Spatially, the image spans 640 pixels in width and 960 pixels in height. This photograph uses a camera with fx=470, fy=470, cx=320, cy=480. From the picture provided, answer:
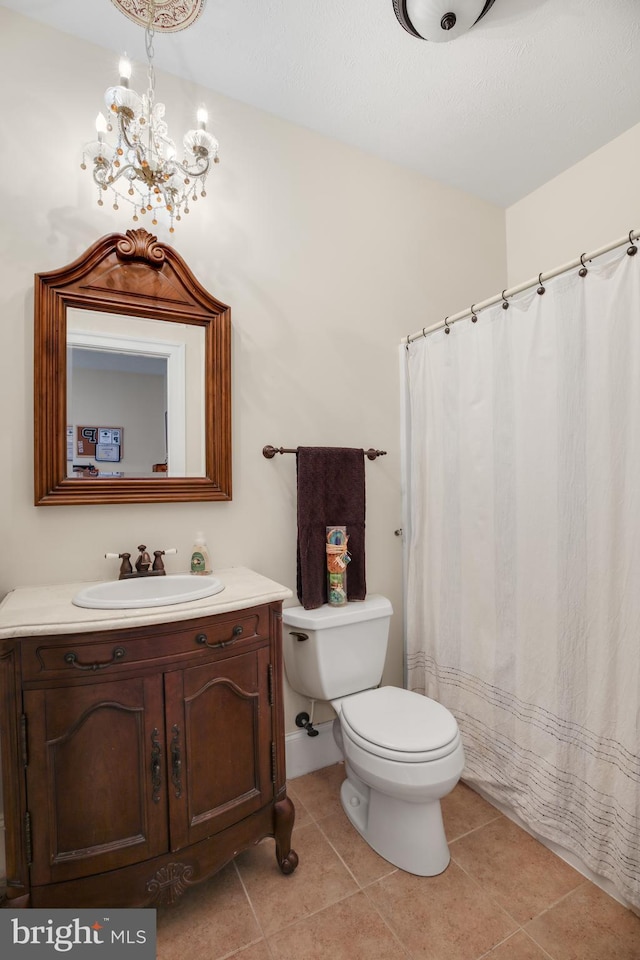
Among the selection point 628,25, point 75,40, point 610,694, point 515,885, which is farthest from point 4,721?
point 628,25

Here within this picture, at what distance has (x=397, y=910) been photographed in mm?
1349

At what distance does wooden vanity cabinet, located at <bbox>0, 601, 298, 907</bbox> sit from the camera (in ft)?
3.70

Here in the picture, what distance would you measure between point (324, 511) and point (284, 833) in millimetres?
1087

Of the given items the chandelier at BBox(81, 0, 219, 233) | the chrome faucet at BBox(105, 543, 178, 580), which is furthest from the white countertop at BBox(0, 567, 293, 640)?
the chandelier at BBox(81, 0, 219, 233)

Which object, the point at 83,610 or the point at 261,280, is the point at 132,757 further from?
the point at 261,280

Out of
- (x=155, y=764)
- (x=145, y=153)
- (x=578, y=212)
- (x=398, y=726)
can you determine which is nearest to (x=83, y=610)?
(x=155, y=764)

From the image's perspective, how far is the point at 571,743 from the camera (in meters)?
1.49

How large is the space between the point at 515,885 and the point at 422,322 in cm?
220

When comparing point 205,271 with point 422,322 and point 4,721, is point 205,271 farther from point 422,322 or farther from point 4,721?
point 4,721

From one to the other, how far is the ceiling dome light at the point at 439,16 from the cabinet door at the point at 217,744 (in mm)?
2035

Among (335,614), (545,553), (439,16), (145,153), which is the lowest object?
(335,614)

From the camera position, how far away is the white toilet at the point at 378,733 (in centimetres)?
142

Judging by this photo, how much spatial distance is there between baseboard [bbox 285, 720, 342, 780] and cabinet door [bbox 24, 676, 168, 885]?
80 centimetres

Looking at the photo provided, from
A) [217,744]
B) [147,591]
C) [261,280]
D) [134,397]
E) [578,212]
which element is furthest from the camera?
[578,212]
